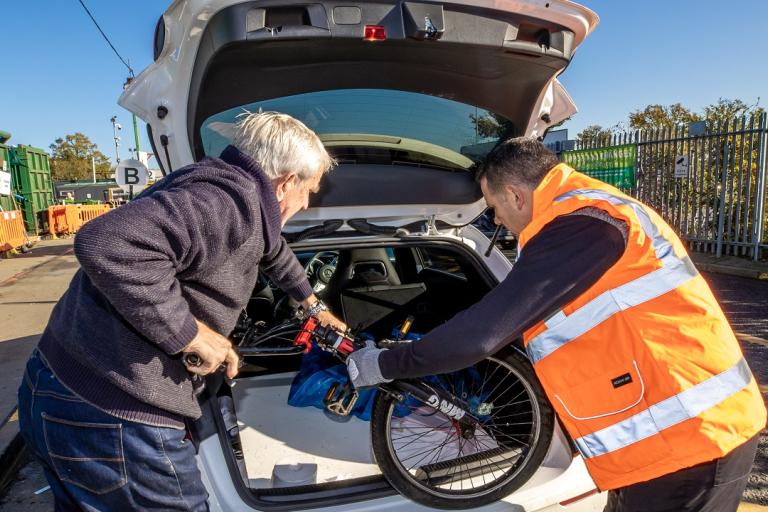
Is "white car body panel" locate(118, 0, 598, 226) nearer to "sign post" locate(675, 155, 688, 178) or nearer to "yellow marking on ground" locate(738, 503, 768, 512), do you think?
"yellow marking on ground" locate(738, 503, 768, 512)

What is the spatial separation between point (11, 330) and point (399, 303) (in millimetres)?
5130

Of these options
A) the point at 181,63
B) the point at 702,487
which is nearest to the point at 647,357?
the point at 702,487

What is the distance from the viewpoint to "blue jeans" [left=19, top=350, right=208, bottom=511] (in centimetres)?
132

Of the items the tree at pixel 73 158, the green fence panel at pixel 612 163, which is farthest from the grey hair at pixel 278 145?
the tree at pixel 73 158

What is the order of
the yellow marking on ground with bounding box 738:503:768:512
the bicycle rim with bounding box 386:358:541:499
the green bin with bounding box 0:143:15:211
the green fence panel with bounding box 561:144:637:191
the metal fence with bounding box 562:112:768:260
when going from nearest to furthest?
1. the bicycle rim with bounding box 386:358:541:499
2. the yellow marking on ground with bounding box 738:503:768:512
3. the metal fence with bounding box 562:112:768:260
4. the green fence panel with bounding box 561:144:637:191
5. the green bin with bounding box 0:143:15:211

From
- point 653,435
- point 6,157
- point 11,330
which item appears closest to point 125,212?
point 653,435

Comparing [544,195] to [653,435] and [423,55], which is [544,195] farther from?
[423,55]

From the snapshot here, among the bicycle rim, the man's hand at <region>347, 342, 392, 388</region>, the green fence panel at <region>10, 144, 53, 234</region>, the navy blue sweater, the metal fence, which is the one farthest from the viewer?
the green fence panel at <region>10, 144, 53, 234</region>

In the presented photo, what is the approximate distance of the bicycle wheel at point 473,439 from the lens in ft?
6.28

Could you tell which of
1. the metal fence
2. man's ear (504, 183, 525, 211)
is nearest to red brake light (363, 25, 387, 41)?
man's ear (504, 183, 525, 211)

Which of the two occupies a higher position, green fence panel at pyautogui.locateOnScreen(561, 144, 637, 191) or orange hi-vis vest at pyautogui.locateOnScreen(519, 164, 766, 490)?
orange hi-vis vest at pyautogui.locateOnScreen(519, 164, 766, 490)

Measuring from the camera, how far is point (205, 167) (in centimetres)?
133

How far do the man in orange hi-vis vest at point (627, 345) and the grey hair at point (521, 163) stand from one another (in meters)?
0.06

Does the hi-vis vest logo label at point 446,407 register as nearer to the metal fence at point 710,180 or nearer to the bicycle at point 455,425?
the bicycle at point 455,425
